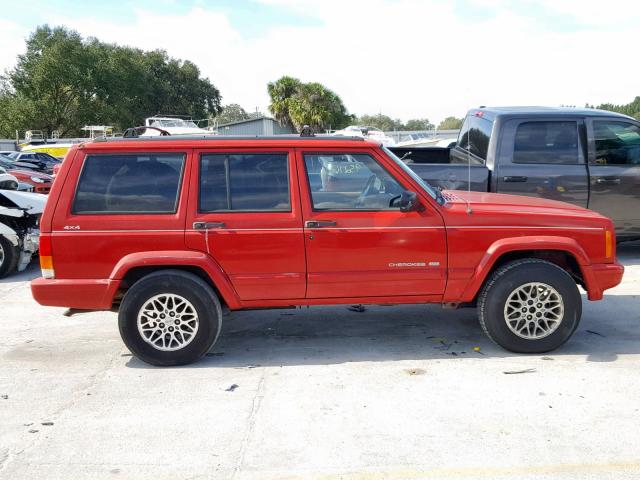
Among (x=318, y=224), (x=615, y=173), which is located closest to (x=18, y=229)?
(x=318, y=224)

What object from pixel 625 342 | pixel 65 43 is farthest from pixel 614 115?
pixel 65 43

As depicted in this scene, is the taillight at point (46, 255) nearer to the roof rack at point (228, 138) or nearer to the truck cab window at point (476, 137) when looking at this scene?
the roof rack at point (228, 138)

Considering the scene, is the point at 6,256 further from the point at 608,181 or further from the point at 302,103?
the point at 302,103

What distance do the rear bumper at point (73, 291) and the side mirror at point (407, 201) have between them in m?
2.28

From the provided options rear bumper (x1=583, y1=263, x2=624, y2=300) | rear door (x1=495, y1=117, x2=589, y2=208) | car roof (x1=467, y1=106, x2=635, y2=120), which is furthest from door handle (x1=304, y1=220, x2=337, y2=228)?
car roof (x1=467, y1=106, x2=635, y2=120)

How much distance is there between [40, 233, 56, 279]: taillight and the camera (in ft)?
15.0

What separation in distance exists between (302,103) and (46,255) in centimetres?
4088

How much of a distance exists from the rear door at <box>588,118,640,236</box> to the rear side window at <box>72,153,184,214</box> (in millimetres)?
5712

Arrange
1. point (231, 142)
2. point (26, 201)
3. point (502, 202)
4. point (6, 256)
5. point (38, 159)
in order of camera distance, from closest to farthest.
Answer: point (231, 142)
point (502, 202)
point (6, 256)
point (26, 201)
point (38, 159)

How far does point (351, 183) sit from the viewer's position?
4.86m

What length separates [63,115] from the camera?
4841cm

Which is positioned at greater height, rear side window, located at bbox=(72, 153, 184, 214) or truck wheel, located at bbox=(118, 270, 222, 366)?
rear side window, located at bbox=(72, 153, 184, 214)

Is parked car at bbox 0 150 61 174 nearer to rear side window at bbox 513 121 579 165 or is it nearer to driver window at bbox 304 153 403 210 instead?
rear side window at bbox 513 121 579 165

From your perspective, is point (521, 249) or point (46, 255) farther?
point (521, 249)
